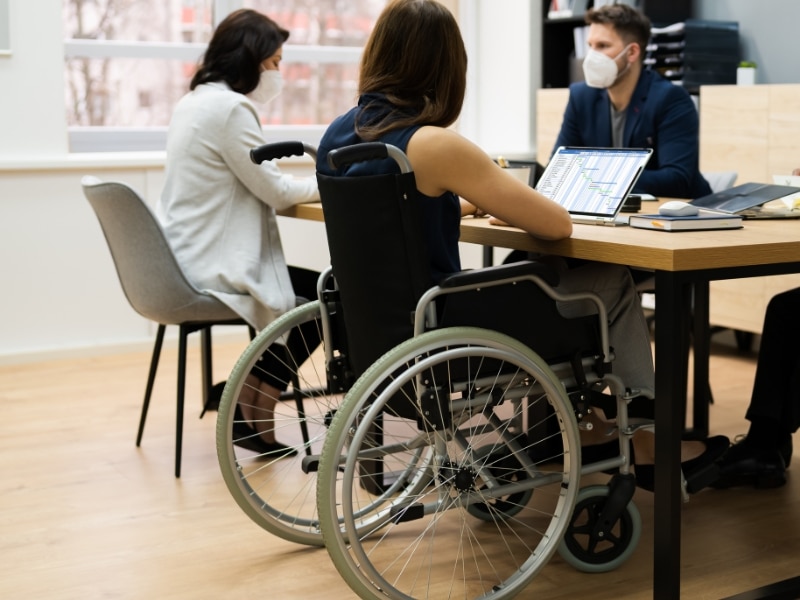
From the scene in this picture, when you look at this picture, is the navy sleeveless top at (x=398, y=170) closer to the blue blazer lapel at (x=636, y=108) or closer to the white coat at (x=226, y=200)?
the white coat at (x=226, y=200)

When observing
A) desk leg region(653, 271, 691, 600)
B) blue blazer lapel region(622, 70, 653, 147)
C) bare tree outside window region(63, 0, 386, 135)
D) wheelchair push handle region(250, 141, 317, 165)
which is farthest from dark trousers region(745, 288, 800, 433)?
bare tree outside window region(63, 0, 386, 135)

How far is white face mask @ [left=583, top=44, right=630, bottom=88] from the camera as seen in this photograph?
3.22 m

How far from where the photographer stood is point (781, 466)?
8.35ft

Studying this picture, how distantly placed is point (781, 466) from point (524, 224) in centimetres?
106

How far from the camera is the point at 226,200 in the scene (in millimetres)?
2781

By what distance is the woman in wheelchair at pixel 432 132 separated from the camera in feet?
6.10

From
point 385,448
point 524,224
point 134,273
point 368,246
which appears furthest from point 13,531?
point 524,224

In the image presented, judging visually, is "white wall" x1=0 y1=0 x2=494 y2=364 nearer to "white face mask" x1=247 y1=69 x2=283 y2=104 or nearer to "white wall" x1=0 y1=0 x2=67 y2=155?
"white wall" x1=0 y1=0 x2=67 y2=155

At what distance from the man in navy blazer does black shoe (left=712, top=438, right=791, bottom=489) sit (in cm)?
85

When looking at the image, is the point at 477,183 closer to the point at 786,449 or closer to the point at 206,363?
the point at 786,449

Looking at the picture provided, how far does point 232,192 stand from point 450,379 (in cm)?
114

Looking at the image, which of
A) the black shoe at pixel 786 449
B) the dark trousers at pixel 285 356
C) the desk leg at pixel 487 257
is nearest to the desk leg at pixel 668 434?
the black shoe at pixel 786 449

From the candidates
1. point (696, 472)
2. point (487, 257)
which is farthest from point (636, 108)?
point (696, 472)

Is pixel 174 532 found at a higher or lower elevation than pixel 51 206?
lower
